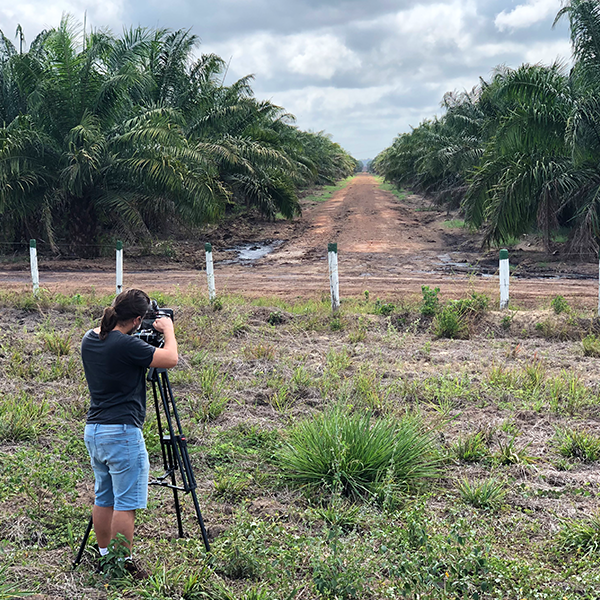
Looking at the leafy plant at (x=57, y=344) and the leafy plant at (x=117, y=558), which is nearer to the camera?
the leafy plant at (x=117, y=558)

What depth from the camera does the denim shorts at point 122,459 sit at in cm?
312

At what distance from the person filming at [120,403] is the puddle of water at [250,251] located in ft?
48.6

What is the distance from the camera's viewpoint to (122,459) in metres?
3.13

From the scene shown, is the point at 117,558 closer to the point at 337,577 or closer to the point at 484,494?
A: the point at 337,577

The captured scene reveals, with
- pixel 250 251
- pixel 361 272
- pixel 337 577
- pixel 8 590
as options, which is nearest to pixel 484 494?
pixel 337 577

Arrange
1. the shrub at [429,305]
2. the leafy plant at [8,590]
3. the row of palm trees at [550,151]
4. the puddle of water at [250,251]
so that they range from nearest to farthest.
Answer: the leafy plant at [8,590] < the shrub at [429,305] < the row of palm trees at [550,151] < the puddle of water at [250,251]

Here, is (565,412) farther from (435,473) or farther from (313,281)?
(313,281)

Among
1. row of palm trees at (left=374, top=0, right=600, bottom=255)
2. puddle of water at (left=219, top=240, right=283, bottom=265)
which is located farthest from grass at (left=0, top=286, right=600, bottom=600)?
puddle of water at (left=219, top=240, right=283, bottom=265)

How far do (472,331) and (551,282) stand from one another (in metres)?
5.32

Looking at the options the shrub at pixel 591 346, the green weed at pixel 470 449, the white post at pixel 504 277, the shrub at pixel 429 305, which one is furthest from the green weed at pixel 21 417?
the white post at pixel 504 277

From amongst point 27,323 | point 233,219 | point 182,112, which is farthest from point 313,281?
point 233,219

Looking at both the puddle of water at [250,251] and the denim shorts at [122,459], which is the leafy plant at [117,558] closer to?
the denim shorts at [122,459]

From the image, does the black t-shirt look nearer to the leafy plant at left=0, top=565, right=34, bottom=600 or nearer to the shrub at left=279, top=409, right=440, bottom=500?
the leafy plant at left=0, top=565, right=34, bottom=600

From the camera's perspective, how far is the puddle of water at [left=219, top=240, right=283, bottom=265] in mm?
18408
